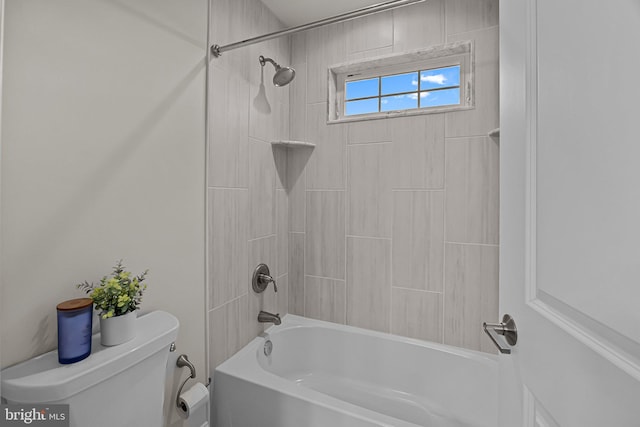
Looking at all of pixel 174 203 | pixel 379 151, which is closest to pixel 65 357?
pixel 174 203

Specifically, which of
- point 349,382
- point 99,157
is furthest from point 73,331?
point 349,382

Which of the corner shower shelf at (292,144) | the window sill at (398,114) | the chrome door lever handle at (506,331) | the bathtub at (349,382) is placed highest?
the window sill at (398,114)

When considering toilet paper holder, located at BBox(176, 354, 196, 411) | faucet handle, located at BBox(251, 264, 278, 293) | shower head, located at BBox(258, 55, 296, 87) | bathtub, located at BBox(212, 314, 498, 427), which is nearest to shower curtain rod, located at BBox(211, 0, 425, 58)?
shower head, located at BBox(258, 55, 296, 87)

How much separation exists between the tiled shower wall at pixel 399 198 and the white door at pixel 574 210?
1093 millimetres

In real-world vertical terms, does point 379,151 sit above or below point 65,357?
above

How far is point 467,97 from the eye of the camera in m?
1.68

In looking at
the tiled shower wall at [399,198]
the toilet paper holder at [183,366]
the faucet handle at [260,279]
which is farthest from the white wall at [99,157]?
the tiled shower wall at [399,198]

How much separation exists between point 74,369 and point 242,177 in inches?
44.0

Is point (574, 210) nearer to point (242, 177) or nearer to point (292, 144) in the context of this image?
point (242, 177)

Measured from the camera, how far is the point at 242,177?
168cm

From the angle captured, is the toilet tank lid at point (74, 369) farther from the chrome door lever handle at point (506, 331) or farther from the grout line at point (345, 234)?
the grout line at point (345, 234)

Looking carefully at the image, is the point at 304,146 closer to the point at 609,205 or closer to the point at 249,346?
the point at 249,346

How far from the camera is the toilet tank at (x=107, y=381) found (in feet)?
2.36

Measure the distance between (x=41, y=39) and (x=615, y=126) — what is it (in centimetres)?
130
